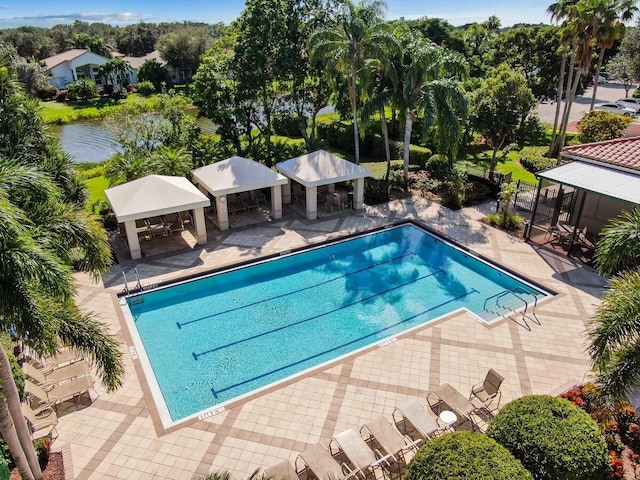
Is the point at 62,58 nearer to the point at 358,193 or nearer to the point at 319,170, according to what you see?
the point at 319,170

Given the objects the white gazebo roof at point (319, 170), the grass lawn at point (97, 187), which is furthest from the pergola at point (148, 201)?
the grass lawn at point (97, 187)

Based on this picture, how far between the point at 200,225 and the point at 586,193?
56.1 ft

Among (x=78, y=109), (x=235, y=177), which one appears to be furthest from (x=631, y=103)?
(x=78, y=109)

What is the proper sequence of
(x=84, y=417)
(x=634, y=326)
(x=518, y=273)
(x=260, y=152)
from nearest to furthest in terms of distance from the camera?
(x=634, y=326) → (x=84, y=417) → (x=518, y=273) → (x=260, y=152)

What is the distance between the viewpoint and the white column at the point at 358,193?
73.8ft

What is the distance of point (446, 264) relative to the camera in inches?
730

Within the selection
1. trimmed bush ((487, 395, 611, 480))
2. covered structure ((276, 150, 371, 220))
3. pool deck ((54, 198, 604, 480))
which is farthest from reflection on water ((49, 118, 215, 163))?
trimmed bush ((487, 395, 611, 480))

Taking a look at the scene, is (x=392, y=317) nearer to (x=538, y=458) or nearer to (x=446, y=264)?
(x=446, y=264)

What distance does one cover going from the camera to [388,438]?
959cm

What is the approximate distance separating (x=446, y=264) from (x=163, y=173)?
44.8ft

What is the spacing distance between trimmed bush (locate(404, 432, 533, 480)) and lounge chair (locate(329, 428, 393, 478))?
1.40m

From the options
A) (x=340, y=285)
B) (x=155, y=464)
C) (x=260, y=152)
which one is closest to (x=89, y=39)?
(x=260, y=152)

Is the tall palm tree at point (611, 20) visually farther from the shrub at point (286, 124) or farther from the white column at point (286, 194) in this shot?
the white column at point (286, 194)

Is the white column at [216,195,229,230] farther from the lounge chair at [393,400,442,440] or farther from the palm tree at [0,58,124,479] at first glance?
the lounge chair at [393,400,442,440]
